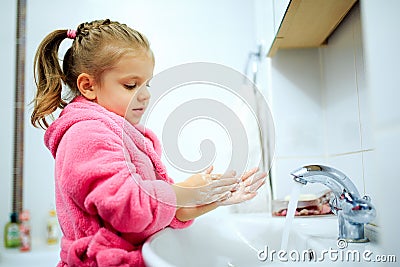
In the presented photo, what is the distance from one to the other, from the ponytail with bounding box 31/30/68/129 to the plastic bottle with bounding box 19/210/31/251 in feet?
3.25

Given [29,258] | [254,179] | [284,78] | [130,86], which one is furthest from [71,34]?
[29,258]

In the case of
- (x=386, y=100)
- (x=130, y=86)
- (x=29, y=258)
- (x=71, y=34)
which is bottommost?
(x=29, y=258)

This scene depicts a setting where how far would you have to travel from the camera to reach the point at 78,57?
85 centimetres

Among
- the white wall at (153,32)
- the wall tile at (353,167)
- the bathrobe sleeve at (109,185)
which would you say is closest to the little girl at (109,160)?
the bathrobe sleeve at (109,185)

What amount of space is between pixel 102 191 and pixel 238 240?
1.43 ft

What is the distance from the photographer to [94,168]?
62cm

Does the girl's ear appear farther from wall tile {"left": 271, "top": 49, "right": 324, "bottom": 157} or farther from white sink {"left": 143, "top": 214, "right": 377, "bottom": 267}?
wall tile {"left": 271, "top": 49, "right": 324, "bottom": 157}

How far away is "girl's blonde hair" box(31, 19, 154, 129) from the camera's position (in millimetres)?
826

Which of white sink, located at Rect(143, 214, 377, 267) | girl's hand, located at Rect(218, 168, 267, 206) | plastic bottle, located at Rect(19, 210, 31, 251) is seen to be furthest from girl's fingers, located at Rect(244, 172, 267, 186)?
plastic bottle, located at Rect(19, 210, 31, 251)

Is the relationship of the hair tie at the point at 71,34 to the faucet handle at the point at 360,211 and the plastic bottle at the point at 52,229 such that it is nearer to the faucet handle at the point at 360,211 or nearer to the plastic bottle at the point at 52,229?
the faucet handle at the point at 360,211

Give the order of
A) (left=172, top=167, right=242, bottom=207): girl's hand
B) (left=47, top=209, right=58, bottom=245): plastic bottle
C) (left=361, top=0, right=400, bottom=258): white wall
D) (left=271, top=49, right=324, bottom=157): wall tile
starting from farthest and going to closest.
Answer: (left=47, top=209, right=58, bottom=245): plastic bottle, (left=271, top=49, right=324, bottom=157): wall tile, (left=172, top=167, right=242, bottom=207): girl's hand, (left=361, top=0, right=400, bottom=258): white wall

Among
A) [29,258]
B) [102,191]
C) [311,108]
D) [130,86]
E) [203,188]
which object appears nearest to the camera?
[102,191]

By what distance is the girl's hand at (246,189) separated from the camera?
780 mm

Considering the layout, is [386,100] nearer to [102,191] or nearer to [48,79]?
[102,191]
